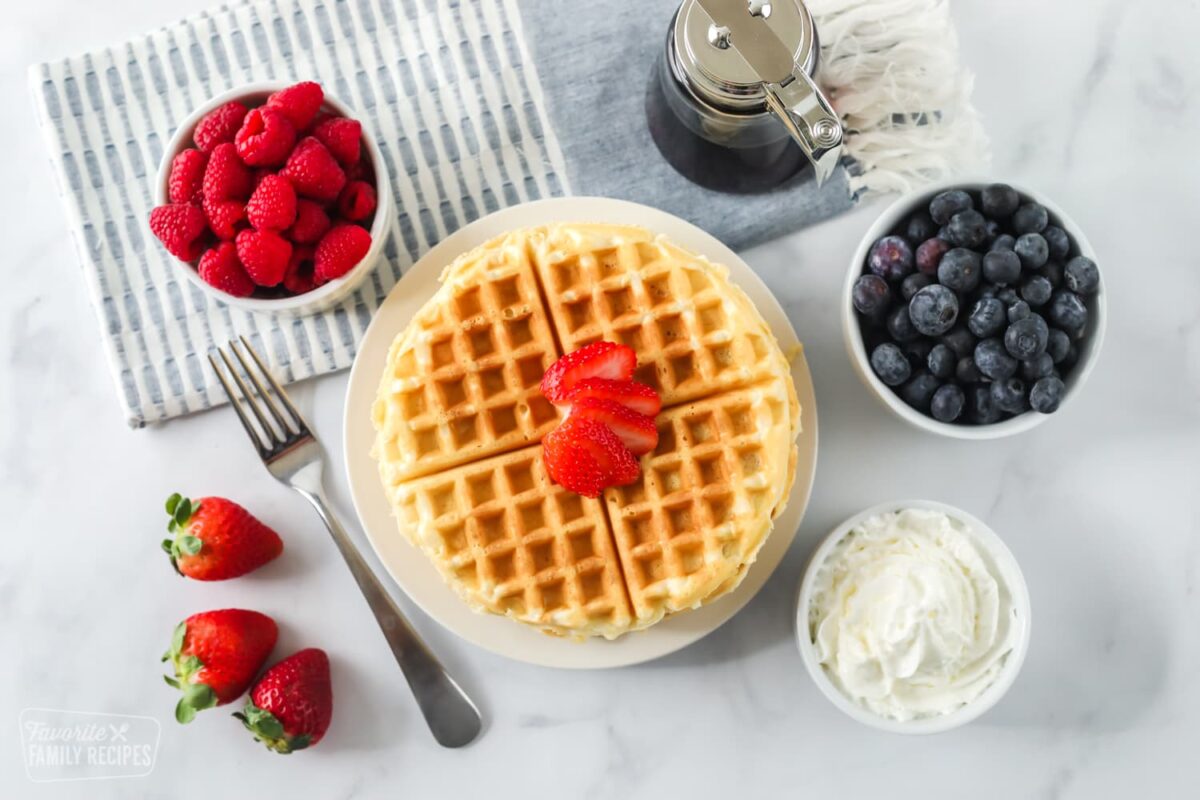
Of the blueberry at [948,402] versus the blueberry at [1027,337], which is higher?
the blueberry at [1027,337]

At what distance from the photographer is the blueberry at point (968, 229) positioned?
1.89 meters

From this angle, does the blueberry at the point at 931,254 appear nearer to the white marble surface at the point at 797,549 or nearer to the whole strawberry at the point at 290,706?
the white marble surface at the point at 797,549

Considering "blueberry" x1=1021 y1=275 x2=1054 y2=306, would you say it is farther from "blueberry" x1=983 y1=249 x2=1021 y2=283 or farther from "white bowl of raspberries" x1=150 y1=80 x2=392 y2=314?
"white bowl of raspberries" x1=150 y1=80 x2=392 y2=314

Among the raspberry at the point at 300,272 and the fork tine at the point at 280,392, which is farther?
the fork tine at the point at 280,392

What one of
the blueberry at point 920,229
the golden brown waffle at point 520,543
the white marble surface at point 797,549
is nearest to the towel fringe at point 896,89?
the white marble surface at point 797,549

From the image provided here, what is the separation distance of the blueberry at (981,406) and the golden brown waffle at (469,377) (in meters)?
0.82

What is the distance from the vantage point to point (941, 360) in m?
1.90

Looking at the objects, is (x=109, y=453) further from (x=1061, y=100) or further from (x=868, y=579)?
(x=1061, y=100)

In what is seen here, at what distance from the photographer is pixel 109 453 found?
2229 millimetres

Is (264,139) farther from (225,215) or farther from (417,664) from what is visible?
(417,664)

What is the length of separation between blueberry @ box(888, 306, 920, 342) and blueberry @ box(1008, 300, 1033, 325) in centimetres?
17

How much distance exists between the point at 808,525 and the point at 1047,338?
0.63m

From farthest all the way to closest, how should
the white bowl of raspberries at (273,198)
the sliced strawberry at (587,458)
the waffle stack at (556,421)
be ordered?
the white bowl of raspberries at (273,198) → the waffle stack at (556,421) → the sliced strawberry at (587,458)

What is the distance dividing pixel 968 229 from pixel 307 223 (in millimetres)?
1268
